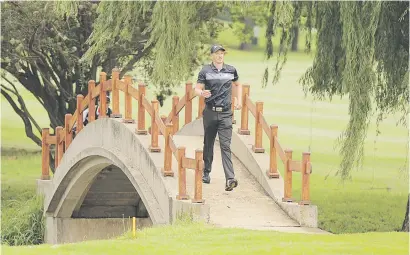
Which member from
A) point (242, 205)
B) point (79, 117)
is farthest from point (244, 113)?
point (79, 117)

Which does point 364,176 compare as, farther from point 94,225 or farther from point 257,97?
point 257,97

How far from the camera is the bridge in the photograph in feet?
54.2

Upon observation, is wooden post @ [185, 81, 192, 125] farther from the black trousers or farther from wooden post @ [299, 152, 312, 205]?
wooden post @ [299, 152, 312, 205]

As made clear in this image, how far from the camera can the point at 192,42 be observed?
861 inches

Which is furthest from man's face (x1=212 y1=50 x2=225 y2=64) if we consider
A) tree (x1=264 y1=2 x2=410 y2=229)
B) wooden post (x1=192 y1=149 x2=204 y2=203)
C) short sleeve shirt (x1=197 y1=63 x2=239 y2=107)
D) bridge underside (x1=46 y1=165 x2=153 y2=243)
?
bridge underside (x1=46 y1=165 x2=153 y2=243)

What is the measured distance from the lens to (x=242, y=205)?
17.0 metres

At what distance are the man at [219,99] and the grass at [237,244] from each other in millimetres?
1717

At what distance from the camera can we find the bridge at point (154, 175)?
16.5 m

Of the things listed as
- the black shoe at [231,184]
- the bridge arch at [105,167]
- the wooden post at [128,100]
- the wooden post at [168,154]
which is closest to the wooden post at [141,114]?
the bridge arch at [105,167]

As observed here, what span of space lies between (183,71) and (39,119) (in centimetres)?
2601

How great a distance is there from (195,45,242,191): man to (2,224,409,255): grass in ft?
5.63

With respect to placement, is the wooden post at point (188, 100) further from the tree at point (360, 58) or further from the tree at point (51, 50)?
the tree at point (51, 50)

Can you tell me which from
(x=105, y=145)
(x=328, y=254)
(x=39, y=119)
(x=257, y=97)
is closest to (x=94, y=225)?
(x=105, y=145)

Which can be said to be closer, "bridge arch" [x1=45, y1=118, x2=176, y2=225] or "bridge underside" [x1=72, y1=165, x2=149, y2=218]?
"bridge arch" [x1=45, y1=118, x2=176, y2=225]
